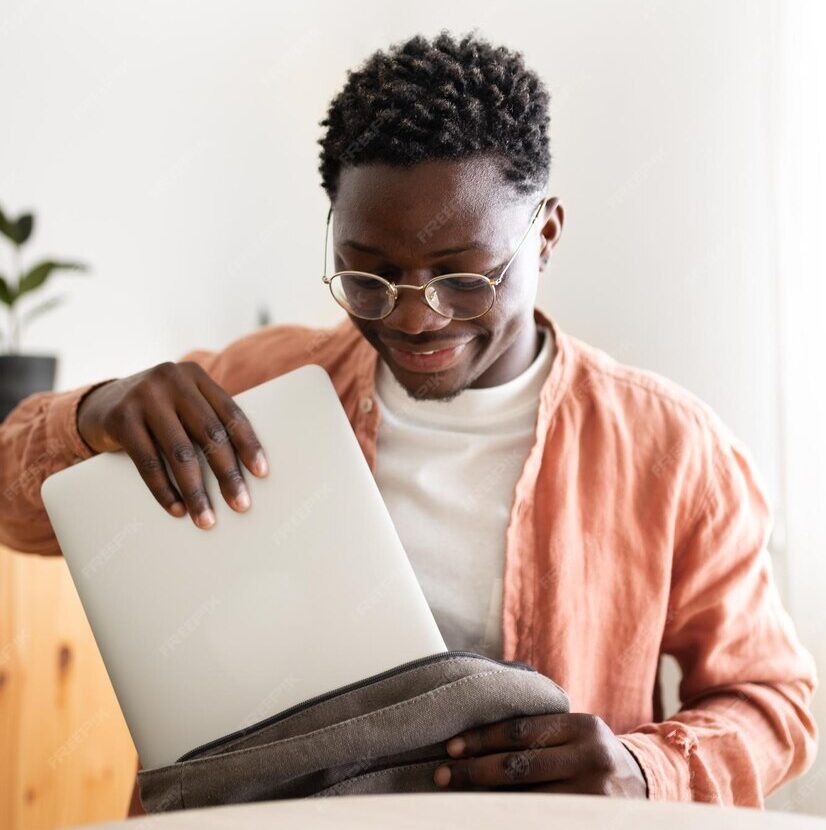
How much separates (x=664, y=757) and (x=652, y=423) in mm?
389

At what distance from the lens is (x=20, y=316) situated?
2.03 m

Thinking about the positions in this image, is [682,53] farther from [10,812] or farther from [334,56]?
[10,812]

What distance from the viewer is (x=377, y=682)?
749 millimetres

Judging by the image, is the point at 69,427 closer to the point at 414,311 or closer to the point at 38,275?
the point at 414,311

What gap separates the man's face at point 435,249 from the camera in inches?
35.1

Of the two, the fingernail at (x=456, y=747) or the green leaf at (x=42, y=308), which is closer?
the fingernail at (x=456, y=747)

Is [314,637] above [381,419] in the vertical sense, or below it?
below

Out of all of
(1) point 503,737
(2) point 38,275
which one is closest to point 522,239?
(1) point 503,737

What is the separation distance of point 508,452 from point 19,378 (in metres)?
0.99

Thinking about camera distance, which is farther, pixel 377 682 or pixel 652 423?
pixel 652 423

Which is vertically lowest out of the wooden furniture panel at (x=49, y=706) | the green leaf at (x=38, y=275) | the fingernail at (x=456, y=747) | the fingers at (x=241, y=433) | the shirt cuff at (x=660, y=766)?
the wooden furniture panel at (x=49, y=706)

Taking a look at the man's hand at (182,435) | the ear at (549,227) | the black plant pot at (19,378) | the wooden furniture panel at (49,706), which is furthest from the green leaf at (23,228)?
the ear at (549,227)

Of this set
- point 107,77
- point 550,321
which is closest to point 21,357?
point 107,77

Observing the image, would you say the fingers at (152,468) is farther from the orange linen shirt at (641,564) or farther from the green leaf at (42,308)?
the green leaf at (42,308)
